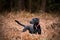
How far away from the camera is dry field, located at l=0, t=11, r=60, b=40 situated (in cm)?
356

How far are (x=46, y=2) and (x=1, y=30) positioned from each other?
1.45m

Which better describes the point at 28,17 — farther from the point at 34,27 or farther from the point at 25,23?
the point at 34,27

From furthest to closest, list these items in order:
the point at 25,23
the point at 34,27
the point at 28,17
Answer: the point at 28,17 → the point at 25,23 → the point at 34,27

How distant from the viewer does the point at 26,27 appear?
3670mm

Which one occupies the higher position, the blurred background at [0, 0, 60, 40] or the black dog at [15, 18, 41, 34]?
the black dog at [15, 18, 41, 34]

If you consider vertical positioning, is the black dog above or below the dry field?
above

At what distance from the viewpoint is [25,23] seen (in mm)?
4117

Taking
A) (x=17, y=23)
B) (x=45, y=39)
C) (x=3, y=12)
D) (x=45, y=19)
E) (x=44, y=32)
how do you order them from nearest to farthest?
1. (x=45, y=39)
2. (x=44, y=32)
3. (x=17, y=23)
4. (x=45, y=19)
5. (x=3, y=12)

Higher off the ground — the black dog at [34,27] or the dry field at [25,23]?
the black dog at [34,27]

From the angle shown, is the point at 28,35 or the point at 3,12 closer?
the point at 28,35

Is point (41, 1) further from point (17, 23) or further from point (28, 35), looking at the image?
point (28, 35)

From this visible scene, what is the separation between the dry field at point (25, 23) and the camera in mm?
3559

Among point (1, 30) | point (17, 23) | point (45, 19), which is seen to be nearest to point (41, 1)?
point (45, 19)

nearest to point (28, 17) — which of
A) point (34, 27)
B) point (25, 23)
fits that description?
point (25, 23)
